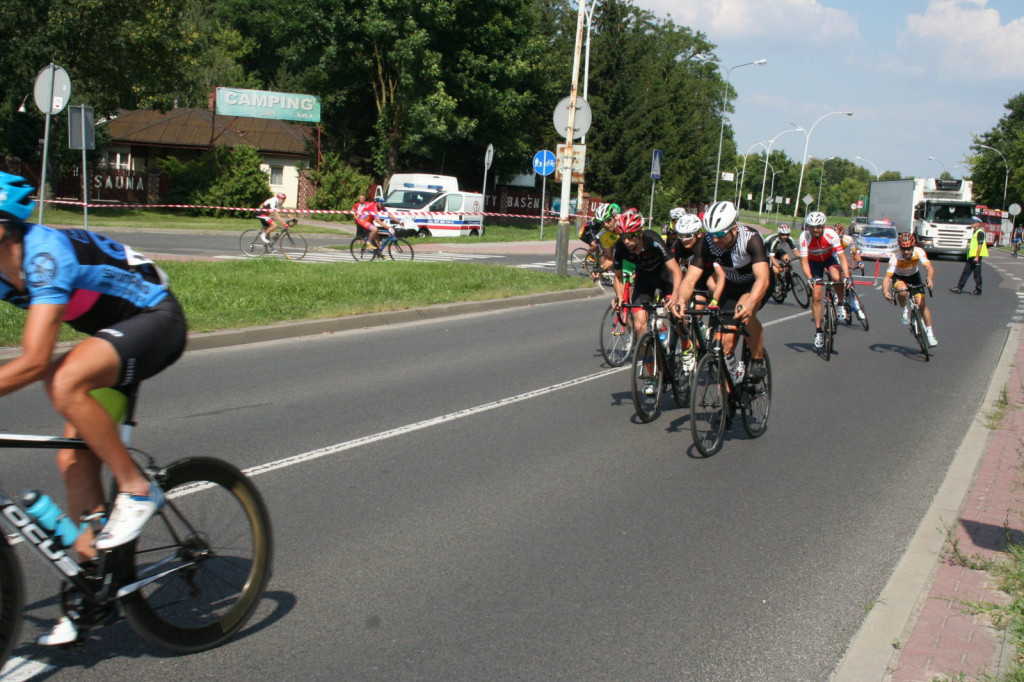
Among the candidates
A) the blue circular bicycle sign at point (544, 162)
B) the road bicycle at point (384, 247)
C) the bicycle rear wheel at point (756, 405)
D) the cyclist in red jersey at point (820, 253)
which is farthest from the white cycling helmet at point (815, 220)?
the blue circular bicycle sign at point (544, 162)

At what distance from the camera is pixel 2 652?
3.23 meters

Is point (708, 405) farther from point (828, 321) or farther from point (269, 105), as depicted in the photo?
point (269, 105)

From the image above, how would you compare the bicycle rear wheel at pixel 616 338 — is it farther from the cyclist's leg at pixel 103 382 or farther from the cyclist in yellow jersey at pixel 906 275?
the cyclist's leg at pixel 103 382

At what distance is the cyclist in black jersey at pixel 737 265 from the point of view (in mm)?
7602

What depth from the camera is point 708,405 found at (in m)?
7.32

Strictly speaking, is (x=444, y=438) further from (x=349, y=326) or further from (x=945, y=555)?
(x=349, y=326)

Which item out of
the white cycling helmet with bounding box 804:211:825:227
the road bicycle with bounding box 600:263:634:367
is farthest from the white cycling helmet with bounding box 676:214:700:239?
the white cycling helmet with bounding box 804:211:825:227

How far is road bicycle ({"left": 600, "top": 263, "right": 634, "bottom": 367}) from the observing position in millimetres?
11266

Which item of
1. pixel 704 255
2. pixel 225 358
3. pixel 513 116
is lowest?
pixel 225 358

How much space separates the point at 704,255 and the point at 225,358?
539 cm

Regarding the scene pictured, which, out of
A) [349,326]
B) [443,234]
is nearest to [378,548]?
[349,326]

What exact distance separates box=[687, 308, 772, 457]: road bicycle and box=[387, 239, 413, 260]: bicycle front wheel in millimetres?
15846

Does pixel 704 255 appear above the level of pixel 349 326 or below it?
above

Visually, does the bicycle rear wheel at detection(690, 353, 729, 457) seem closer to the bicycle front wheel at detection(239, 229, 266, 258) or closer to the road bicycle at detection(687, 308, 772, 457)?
the road bicycle at detection(687, 308, 772, 457)
